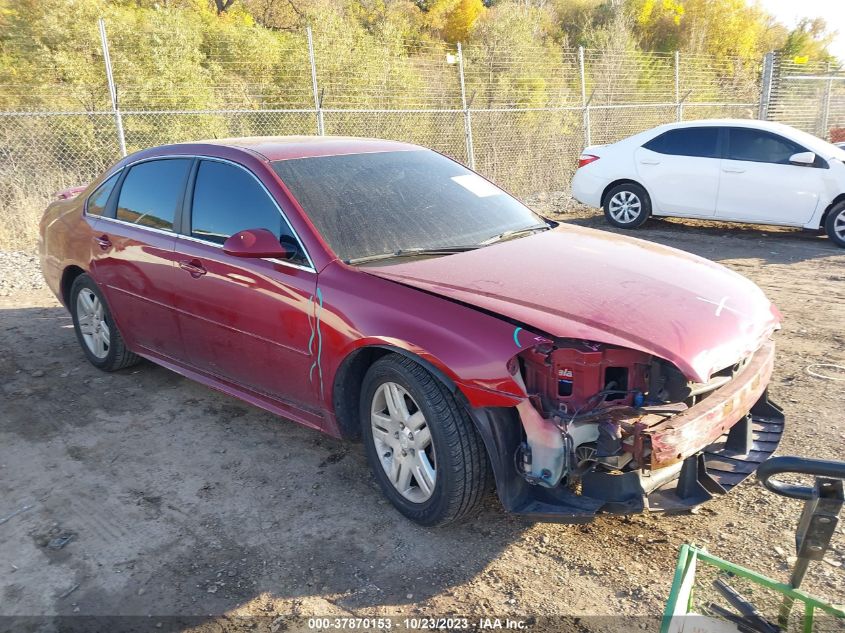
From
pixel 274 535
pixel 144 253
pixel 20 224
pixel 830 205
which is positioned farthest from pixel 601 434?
pixel 20 224

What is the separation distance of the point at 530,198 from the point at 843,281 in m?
7.00

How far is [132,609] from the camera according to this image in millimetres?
2732

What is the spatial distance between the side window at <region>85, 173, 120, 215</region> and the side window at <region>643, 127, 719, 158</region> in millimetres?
7622

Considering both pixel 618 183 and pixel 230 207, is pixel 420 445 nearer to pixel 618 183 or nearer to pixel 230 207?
pixel 230 207

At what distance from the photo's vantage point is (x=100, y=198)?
509cm

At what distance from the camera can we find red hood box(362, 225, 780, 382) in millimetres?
2746

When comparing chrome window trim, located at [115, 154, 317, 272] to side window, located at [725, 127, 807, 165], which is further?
side window, located at [725, 127, 807, 165]

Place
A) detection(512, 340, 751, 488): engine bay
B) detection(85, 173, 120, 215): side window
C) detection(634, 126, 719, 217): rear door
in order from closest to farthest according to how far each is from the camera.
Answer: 1. detection(512, 340, 751, 488): engine bay
2. detection(85, 173, 120, 215): side window
3. detection(634, 126, 719, 217): rear door

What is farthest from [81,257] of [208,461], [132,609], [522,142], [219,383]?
[522,142]

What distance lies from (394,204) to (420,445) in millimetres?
1450

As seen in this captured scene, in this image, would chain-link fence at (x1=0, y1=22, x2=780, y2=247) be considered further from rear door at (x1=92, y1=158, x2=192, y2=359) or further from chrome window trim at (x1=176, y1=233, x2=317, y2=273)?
chrome window trim at (x1=176, y1=233, x2=317, y2=273)

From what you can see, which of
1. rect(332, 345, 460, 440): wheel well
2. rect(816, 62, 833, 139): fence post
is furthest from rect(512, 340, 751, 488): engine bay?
rect(816, 62, 833, 139): fence post

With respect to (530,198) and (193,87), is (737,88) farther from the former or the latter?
(193,87)

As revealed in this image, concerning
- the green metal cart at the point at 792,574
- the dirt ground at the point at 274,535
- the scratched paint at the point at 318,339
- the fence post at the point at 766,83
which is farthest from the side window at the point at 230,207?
the fence post at the point at 766,83
